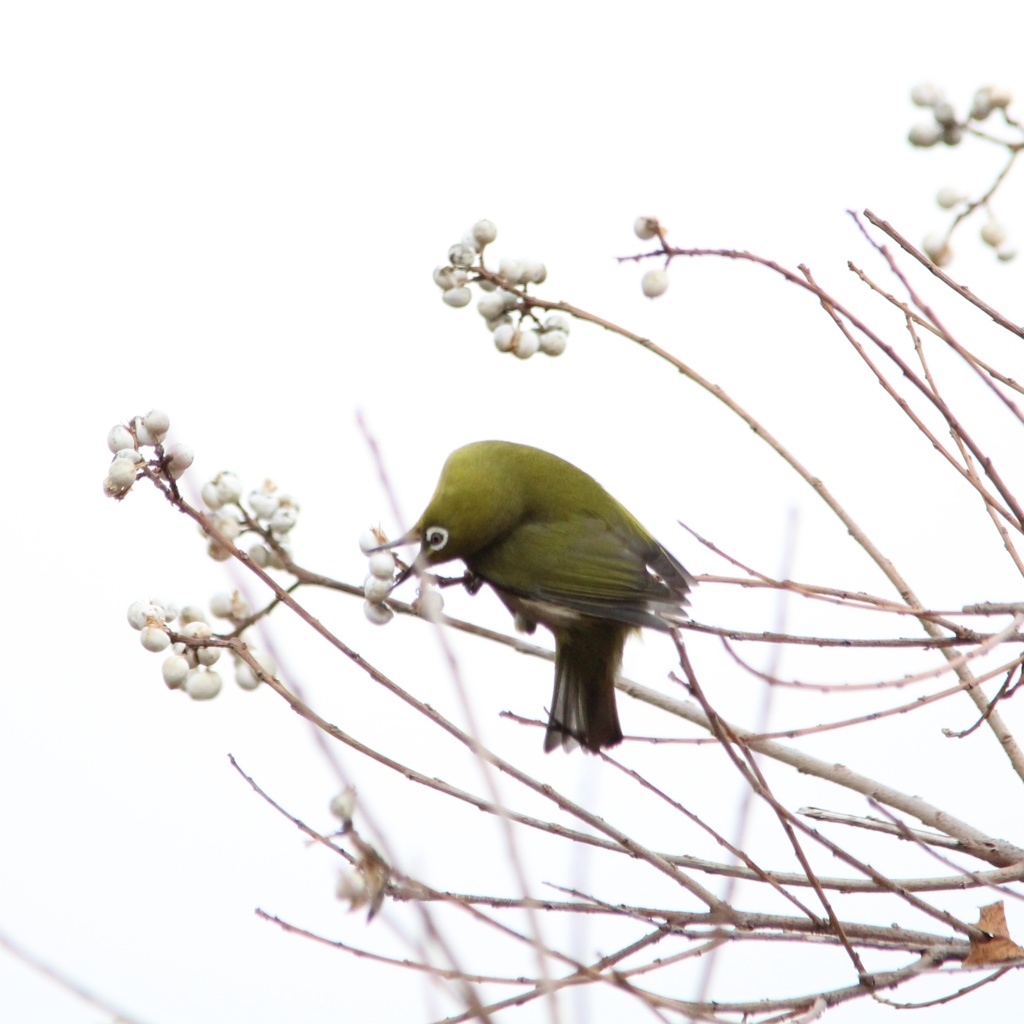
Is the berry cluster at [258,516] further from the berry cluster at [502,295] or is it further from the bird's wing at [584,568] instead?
the bird's wing at [584,568]

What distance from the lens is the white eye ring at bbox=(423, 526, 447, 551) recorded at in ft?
10.1

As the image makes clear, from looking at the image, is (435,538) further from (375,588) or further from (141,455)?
(141,455)

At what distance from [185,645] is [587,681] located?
55.1 inches

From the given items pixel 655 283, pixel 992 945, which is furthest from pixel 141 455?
pixel 992 945

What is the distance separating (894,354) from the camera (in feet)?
5.52

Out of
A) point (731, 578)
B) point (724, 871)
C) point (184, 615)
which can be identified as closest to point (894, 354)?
point (731, 578)

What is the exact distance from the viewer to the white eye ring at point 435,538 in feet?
10.1

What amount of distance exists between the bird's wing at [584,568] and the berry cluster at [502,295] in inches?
36.4

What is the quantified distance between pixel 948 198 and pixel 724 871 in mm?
1108

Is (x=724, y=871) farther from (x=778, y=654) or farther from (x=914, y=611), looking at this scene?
(x=914, y=611)

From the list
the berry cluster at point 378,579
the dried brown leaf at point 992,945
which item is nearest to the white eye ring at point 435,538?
the berry cluster at point 378,579

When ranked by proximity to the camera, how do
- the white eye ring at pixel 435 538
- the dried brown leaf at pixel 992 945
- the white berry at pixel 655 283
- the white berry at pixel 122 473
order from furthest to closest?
the white eye ring at pixel 435 538
the white berry at pixel 655 283
the white berry at pixel 122 473
the dried brown leaf at pixel 992 945

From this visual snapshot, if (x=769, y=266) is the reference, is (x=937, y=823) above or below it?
below

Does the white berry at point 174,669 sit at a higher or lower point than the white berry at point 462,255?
lower
